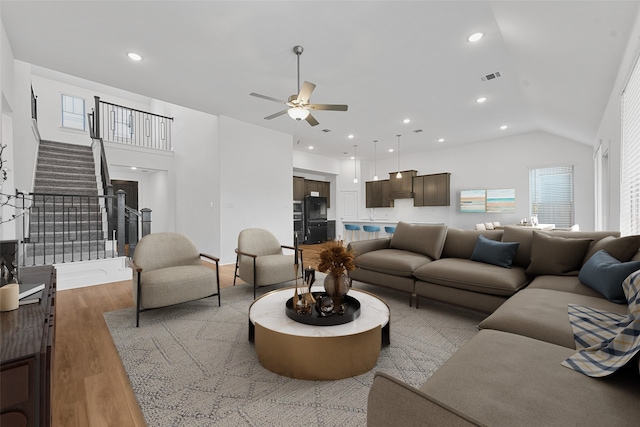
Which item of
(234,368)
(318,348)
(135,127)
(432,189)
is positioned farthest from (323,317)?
(135,127)

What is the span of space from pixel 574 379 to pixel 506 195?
7.07 m

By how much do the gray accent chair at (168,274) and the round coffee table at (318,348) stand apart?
128 centimetres

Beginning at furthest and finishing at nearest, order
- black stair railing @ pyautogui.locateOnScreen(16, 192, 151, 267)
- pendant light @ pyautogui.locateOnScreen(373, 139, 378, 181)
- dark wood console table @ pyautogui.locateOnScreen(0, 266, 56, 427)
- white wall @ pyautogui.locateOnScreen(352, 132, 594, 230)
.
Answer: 1. pendant light @ pyautogui.locateOnScreen(373, 139, 378, 181)
2. white wall @ pyautogui.locateOnScreen(352, 132, 594, 230)
3. black stair railing @ pyautogui.locateOnScreen(16, 192, 151, 267)
4. dark wood console table @ pyautogui.locateOnScreen(0, 266, 56, 427)

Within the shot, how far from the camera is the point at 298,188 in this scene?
8969mm

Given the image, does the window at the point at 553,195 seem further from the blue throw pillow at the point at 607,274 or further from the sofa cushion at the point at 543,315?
the sofa cushion at the point at 543,315

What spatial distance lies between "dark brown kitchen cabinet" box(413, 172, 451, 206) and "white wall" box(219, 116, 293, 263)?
4.07 metres

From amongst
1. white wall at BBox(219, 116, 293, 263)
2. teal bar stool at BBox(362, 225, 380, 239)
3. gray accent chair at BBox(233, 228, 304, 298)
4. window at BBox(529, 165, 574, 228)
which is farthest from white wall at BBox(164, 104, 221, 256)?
window at BBox(529, 165, 574, 228)

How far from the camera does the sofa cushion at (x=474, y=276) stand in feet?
8.42

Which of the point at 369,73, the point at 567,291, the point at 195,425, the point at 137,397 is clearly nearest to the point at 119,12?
the point at 369,73

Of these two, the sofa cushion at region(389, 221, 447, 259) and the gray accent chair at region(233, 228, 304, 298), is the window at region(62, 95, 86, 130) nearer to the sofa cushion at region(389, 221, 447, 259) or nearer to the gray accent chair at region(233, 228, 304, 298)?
the gray accent chair at region(233, 228, 304, 298)

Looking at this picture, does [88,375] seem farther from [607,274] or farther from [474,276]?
[607,274]

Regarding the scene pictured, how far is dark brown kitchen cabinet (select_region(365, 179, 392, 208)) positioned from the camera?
9180mm

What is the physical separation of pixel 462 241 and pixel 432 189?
4910 millimetres

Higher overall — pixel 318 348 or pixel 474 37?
pixel 474 37
